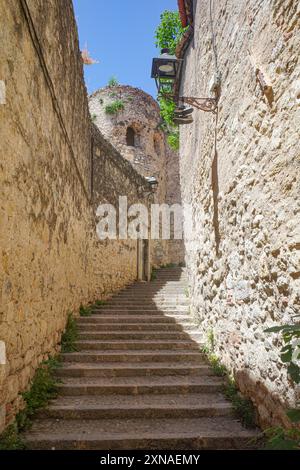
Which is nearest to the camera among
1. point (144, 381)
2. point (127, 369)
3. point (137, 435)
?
point (137, 435)

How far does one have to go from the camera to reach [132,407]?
3.59m

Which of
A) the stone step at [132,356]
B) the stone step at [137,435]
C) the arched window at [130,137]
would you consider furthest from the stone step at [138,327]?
the arched window at [130,137]

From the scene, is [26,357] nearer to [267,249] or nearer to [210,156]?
[267,249]

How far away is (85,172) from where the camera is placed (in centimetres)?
673

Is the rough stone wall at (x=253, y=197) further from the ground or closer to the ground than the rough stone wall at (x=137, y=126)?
closer to the ground

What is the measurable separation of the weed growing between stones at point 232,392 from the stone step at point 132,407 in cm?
9

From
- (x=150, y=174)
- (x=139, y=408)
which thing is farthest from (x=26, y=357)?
(x=150, y=174)

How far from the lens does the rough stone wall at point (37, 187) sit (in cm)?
276

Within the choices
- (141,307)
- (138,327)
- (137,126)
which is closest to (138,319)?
(138,327)

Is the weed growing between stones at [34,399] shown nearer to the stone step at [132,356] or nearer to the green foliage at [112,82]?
the stone step at [132,356]

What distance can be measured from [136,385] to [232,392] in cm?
97

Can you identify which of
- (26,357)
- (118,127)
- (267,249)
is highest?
(118,127)

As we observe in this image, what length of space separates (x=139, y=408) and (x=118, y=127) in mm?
14151

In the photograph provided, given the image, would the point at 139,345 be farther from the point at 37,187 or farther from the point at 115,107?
the point at 115,107
